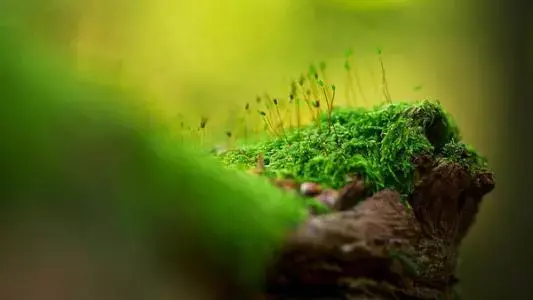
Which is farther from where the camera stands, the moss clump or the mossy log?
the moss clump

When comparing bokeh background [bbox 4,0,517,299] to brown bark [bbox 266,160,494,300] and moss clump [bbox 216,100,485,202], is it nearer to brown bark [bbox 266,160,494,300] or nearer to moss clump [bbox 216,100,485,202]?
moss clump [bbox 216,100,485,202]

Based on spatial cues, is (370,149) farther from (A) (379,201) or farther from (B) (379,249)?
(B) (379,249)

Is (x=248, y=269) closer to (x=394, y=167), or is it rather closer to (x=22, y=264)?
(x=22, y=264)

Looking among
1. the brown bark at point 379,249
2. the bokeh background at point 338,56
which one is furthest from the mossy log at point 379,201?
the bokeh background at point 338,56

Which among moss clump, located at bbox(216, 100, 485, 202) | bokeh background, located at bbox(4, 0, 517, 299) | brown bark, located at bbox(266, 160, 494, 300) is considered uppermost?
bokeh background, located at bbox(4, 0, 517, 299)

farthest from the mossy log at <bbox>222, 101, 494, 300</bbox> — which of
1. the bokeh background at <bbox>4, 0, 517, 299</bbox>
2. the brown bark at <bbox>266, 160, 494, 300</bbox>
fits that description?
the bokeh background at <bbox>4, 0, 517, 299</bbox>

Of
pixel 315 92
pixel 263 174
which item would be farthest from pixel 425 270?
pixel 315 92
